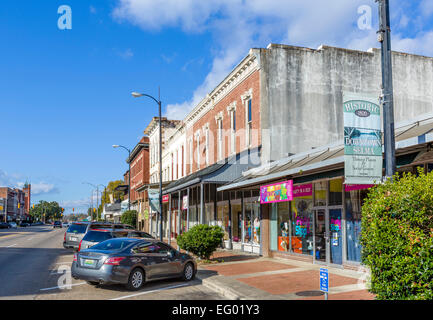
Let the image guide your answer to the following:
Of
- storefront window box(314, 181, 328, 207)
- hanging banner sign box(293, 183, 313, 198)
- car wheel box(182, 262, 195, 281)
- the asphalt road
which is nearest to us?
the asphalt road

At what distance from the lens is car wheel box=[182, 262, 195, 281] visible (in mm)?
13273

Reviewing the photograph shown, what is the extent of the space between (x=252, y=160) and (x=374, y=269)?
50.2 feet

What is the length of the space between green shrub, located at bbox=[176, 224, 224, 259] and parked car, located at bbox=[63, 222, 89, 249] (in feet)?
23.5

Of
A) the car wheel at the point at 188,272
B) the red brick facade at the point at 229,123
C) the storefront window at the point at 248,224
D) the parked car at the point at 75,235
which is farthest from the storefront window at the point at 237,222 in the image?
the car wheel at the point at 188,272

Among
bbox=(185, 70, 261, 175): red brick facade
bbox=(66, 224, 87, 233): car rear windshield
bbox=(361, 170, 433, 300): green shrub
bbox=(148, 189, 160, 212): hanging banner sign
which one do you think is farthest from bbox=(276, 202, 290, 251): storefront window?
bbox=(361, 170, 433, 300): green shrub

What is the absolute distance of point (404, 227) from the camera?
242 inches

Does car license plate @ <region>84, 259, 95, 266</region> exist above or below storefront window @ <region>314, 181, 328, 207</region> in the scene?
below

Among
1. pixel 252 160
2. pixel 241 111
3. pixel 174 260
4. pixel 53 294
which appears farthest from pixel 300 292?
pixel 241 111

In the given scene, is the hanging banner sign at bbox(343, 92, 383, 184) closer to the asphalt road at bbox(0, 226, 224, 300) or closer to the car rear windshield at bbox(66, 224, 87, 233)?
the asphalt road at bbox(0, 226, 224, 300)

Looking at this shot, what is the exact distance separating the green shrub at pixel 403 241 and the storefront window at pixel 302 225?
34.0ft

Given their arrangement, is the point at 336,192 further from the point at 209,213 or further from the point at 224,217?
the point at 209,213

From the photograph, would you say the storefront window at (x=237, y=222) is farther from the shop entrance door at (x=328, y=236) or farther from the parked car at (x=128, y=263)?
the parked car at (x=128, y=263)

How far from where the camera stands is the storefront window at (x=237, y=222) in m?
23.7

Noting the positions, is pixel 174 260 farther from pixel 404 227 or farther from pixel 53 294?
pixel 404 227
